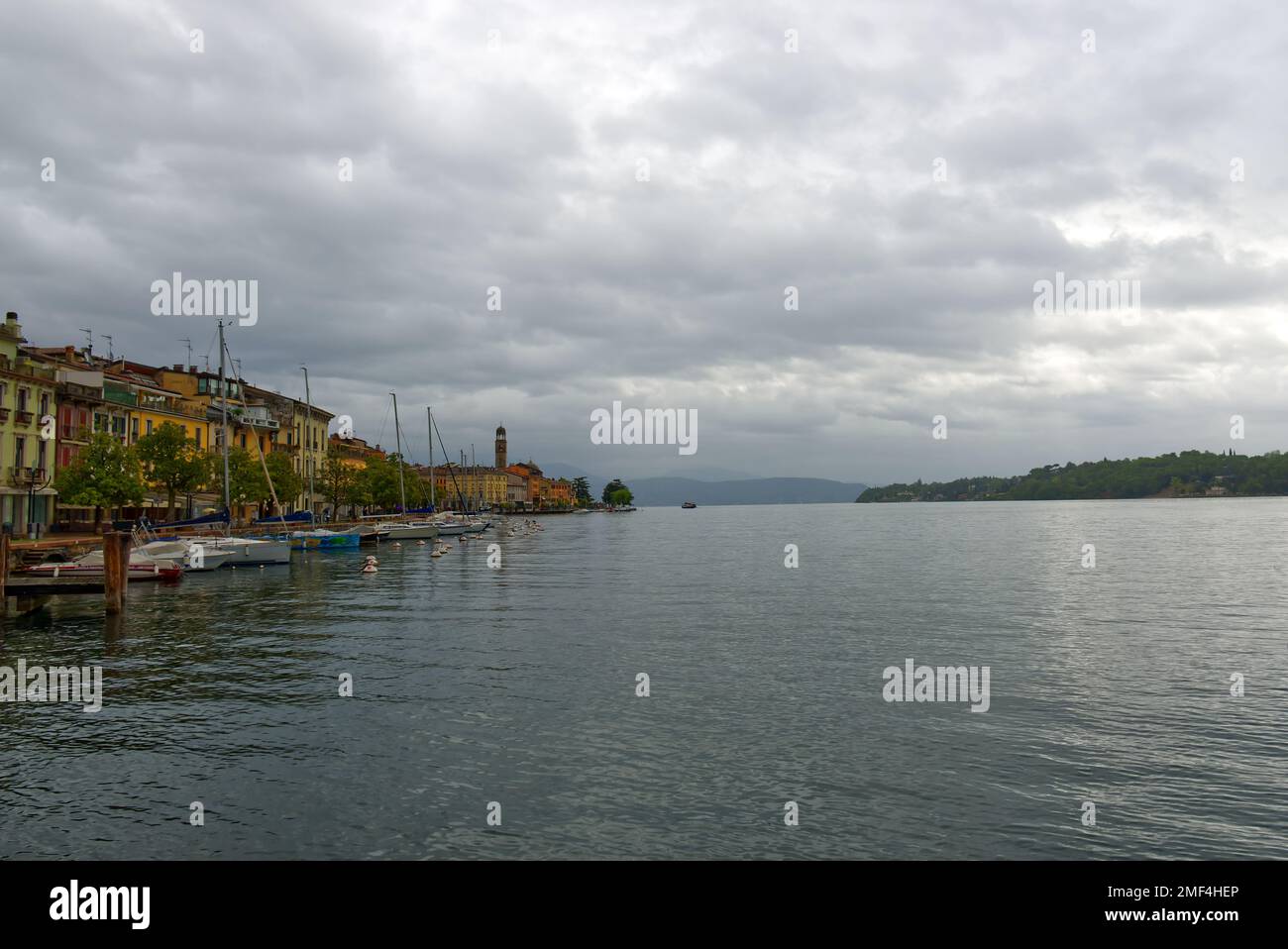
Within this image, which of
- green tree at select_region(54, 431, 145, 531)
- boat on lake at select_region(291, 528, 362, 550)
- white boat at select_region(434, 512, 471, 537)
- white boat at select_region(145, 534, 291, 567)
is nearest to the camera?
green tree at select_region(54, 431, 145, 531)

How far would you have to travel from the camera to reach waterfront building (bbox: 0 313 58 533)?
65875 mm

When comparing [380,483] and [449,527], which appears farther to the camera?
[380,483]

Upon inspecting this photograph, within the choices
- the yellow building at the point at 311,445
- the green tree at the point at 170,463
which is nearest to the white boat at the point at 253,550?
the green tree at the point at 170,463

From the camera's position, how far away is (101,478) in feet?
206

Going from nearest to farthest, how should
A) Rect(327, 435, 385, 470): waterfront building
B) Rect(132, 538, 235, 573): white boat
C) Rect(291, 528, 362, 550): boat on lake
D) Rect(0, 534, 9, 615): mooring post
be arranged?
Rect(0, 534, 9, 615): mooring post → Rect(132, 538, 235, 573): white boat → Rect(291, 528, 362, 550): boat on lake → Rect(327, 435, 385, 470): waterfront building

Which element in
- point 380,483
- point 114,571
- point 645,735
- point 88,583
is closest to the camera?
point 645,735

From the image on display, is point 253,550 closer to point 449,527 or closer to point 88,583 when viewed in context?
point 88,583

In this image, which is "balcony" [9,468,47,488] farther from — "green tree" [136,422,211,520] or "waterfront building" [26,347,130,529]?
"green tree" [136,422,211,520]

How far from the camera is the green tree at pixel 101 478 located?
206 feet

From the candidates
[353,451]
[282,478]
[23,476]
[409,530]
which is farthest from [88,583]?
[353,451]

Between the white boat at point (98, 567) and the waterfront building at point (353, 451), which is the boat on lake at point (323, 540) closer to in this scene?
the white boat at point (98, 567)

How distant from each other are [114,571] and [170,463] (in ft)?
129

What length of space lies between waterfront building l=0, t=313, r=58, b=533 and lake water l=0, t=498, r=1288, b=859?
29.6 metres

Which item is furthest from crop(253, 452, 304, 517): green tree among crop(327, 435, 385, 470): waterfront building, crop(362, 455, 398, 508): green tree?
crop(327, 435, 385, 470): waterfront building
